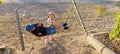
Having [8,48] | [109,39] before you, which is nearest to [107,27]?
[109,39]

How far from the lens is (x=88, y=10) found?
36.6 ft

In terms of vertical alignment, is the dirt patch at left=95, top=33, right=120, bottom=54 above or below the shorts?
below

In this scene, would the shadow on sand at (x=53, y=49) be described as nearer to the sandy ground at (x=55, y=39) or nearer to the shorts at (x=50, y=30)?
the sandy ground at (x=55, y=39)

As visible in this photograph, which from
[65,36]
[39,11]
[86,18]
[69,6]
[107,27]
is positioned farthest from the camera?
[69,6]

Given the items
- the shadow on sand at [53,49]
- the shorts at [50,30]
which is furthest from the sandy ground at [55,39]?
the shorts at [50,30]

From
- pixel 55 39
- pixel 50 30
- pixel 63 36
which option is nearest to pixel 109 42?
pixel 63 36

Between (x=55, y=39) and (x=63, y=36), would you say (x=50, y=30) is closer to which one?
(x=55, y=39)

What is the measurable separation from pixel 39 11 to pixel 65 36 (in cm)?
335

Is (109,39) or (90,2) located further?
(90,2)

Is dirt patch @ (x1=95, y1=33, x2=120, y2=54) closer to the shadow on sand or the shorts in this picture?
the shadow on sand

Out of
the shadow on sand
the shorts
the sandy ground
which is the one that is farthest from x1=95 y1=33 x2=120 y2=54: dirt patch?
the shorts

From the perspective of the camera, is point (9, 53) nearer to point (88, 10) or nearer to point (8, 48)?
point (8, 48)

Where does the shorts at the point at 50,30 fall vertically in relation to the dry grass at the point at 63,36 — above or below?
above

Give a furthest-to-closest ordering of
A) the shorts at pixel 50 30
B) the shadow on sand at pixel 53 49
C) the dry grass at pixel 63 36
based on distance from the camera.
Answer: the shorts at pixel 50 30, the dry grass at pixel 63 36, the shadow on sand at pixel 53 49
